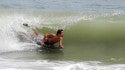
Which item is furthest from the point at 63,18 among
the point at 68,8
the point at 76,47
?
the point at 76,47

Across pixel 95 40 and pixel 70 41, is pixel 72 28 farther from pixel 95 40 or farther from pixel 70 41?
pixel 70 41

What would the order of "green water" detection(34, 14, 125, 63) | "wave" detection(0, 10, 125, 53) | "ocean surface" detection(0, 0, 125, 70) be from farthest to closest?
"wave" detection(0, 10, 125, 53) → "green water" detection(34, 14, 125, 63) → "ocean surface" detection(0, 0, 125, 70)

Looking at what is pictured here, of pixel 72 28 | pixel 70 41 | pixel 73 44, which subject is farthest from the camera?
pixel 72 28

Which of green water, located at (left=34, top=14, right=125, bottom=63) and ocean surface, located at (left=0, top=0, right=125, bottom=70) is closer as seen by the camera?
ocean surface, located at (left=0, top=0, right=125, bottom=70)

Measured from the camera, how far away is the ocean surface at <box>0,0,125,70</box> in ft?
39.6

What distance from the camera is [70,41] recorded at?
54.9ft

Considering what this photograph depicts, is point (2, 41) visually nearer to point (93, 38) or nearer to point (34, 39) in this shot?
point (34, 39)

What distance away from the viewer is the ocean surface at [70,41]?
1206cm

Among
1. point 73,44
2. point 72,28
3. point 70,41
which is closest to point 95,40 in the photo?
point 70,41

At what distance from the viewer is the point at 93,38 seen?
17.6 meters

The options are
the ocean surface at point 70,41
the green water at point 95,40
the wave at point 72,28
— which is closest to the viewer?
the ocean surface at point 70,41

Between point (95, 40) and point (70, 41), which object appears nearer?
point (70, 41)

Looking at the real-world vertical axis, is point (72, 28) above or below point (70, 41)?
above

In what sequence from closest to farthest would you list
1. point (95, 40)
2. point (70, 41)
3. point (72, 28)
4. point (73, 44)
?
point (73, 44) < point (70, 41) < point (95, 40) < point (72, 28)
